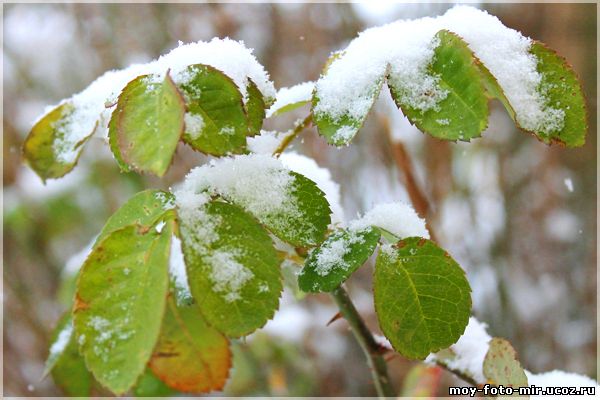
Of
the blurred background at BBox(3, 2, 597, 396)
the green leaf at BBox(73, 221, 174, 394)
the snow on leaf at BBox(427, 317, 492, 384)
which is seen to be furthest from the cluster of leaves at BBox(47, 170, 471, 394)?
the blurred background at BBox(3, 2, 597, 396)

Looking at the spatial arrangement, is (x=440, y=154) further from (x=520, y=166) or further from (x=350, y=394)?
(x=350, y=394)

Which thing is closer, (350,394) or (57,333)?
(57,333)

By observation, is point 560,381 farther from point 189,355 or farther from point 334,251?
point 189,355

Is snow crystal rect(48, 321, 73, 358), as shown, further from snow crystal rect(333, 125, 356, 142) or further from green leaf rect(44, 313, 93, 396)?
snow crystal rect(333, 125, 356, 142)

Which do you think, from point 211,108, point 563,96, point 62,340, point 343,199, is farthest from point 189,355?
point 343,199

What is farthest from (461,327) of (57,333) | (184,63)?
(57,333)

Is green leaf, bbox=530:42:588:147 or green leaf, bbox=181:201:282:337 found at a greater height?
green leaf, bbox=530:42:588:147
